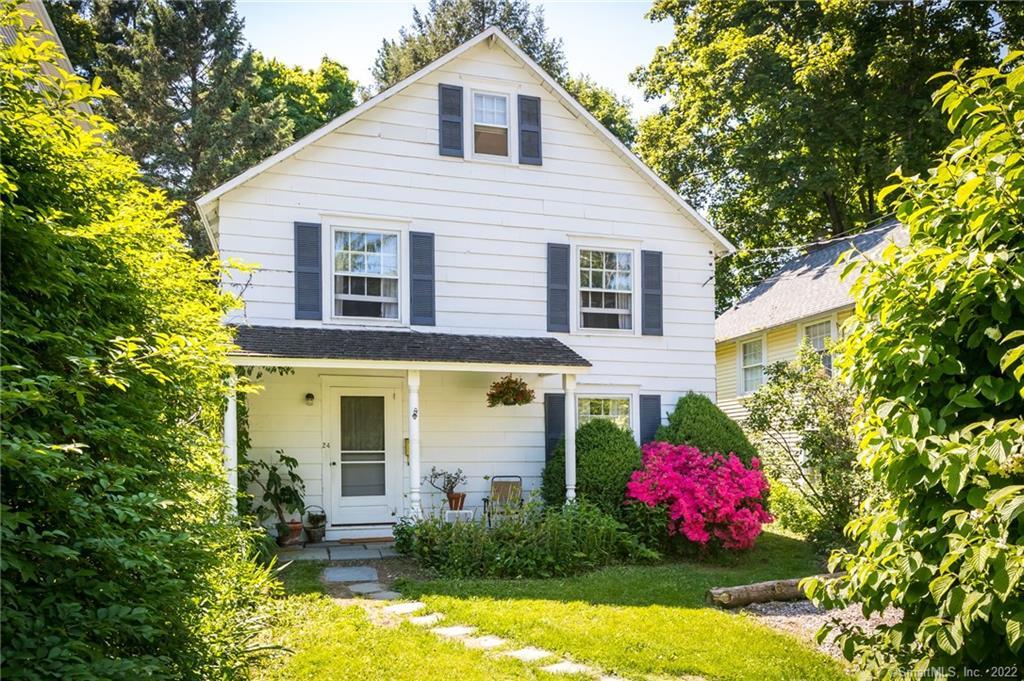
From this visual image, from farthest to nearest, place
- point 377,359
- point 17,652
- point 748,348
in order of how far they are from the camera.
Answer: point 748,348 → point 377,359 → point 17,652

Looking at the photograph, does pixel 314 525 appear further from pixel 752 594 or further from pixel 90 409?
pixel 90 409

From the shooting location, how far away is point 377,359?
1023 centimetres

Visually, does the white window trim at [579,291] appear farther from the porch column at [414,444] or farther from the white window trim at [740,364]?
the white window trim at [740,364]

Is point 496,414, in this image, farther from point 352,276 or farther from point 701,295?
point 701,295

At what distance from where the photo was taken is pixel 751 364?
64.7 feet

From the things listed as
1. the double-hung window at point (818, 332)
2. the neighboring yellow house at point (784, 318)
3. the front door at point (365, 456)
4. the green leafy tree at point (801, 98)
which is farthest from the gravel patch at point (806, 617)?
the green leafy tree at point (801, 98)

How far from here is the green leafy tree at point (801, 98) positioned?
20.1 meters

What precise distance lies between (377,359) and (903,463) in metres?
8.03

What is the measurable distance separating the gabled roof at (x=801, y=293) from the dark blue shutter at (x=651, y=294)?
14.5ft

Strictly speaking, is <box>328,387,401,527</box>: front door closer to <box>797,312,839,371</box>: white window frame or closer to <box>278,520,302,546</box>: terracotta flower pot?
<box>278,520,302,546</box>: terracotta flower pot

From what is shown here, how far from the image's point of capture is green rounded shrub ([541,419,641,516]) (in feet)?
37.0

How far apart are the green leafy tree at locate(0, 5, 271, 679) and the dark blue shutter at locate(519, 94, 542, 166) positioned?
857 cm

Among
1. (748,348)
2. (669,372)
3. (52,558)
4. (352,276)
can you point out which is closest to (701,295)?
(669,372)

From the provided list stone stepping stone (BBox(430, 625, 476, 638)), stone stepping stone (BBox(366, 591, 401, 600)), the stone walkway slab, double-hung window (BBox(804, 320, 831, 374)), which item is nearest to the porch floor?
the stone walkway slab
